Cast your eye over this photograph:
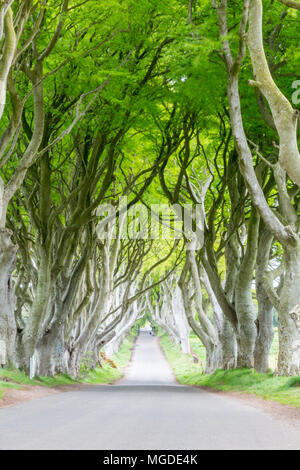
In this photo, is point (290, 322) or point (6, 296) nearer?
point (290, 322)

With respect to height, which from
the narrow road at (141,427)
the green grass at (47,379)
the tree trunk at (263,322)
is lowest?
the green grass at (47,379)

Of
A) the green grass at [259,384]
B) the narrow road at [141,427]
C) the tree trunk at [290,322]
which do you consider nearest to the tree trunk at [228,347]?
the green grass at [259,384]

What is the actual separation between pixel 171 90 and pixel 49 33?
4038mm

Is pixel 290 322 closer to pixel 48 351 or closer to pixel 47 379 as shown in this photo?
pixel 47 379

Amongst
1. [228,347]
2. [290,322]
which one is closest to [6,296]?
[290,322]

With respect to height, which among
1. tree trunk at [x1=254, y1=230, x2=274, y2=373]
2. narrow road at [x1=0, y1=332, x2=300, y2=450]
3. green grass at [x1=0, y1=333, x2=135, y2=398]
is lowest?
green grass at [x1=0, y1=333, x2=135, y2=398]

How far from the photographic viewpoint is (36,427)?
23.4 ft

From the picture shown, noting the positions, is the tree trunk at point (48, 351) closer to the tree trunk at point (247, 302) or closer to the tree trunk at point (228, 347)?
the tree trunk at point (228, 347)

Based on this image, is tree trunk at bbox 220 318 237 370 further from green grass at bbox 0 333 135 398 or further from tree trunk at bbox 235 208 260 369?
green grass at bbox 0 333 135 398

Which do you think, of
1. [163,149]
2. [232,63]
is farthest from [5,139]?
[163,149]

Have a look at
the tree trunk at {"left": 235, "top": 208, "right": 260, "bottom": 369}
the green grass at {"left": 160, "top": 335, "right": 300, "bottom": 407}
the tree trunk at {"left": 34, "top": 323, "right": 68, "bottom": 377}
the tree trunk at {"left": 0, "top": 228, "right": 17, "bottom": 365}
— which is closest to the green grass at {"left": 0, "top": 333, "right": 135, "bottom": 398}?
the tree trunk at {"left": 34, "top": 323, "right": 68, "bottom": 377}

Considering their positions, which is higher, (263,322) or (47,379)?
(263,322)

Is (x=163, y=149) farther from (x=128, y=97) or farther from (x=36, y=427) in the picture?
(x=36, y=427)

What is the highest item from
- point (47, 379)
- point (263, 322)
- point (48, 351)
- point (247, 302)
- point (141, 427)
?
point (247, 302)
